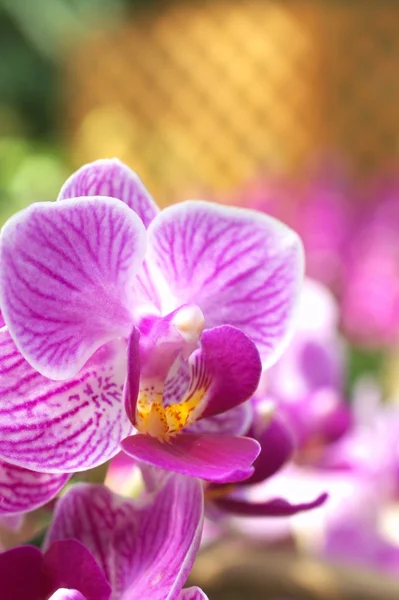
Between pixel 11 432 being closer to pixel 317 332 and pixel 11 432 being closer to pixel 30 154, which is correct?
pixel 317 332

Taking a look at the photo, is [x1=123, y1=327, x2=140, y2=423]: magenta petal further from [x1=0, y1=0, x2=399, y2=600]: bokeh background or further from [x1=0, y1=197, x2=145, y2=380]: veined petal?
[x1=0, y1=0, x2=399, y2=600]: bokeh background

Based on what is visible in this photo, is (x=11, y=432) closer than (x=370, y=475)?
Yes

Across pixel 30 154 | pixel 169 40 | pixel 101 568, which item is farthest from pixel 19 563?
pixel 169 40

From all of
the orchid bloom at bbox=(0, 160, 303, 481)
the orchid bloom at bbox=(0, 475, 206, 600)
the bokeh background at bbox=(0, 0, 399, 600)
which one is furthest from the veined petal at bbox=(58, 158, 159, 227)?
the bokeh background at bbox=(0, 0, 399, 600)

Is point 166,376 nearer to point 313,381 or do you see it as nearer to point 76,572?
point 76,572

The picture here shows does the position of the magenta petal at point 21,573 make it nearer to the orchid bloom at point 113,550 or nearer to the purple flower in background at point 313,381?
the orchid bloom at point 113,550

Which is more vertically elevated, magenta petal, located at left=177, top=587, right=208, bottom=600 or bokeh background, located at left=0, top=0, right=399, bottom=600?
magenta petal, located at left=177, top=587, right=208, bottom=600
